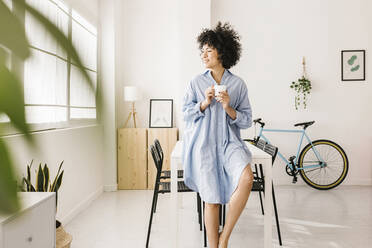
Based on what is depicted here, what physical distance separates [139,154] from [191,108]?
186cm

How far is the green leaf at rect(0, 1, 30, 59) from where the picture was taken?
120 mm

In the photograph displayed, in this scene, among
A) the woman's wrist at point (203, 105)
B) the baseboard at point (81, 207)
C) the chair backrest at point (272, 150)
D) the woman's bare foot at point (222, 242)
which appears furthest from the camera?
the baseboard at point (81, 207)

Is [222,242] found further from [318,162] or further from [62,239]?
[318,162]

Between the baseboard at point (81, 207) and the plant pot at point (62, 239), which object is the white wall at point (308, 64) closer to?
the baseboard at point (81, 207)

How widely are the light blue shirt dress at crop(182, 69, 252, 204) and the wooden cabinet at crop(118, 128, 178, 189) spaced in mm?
1628

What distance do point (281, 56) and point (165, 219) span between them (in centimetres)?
263

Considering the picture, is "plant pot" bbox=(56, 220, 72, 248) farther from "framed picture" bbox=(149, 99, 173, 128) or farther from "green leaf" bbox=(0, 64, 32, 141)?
"framed picture" bbox=(149, 99, 173, 128)

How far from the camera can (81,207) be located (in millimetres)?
2857

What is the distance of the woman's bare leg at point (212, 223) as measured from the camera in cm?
180

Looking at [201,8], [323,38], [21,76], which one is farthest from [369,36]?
[21,76]

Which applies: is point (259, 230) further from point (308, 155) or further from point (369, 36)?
point (369, 36)

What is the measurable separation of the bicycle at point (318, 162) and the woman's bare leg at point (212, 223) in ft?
6.58

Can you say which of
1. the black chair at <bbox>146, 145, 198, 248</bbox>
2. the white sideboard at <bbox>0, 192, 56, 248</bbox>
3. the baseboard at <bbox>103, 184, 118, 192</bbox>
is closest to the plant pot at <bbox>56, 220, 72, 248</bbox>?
the white sideboard at <bbox>0, 192, 56, 248</bbox>

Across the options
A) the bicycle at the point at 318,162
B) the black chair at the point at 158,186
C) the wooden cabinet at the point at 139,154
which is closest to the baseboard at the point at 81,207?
the wooden cabinet at the point at 139,154
